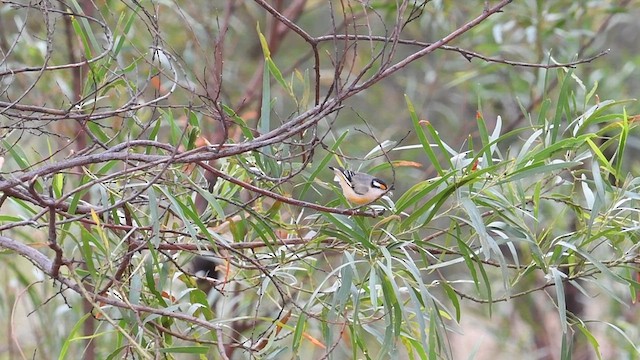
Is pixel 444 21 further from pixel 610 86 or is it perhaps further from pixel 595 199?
pixel 595 199

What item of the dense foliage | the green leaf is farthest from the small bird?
the green leaf

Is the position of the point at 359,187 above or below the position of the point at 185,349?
above

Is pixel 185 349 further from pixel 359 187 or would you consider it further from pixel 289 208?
pixel 359 187

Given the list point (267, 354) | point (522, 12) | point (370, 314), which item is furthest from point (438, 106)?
point (267, 354)

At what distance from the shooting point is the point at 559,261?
153cm

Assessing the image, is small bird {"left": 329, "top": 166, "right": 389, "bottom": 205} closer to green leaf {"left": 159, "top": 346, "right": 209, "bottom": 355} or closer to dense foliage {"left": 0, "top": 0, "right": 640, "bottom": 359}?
dense foliage {"left": 0, "top": 0, "right": 640, "bottom": 359}

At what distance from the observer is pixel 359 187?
1695 mm

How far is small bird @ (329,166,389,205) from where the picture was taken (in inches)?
66.1

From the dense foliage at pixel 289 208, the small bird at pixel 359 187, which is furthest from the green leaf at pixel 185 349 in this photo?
the small bird at pixel 359 187

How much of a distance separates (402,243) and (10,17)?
265cm

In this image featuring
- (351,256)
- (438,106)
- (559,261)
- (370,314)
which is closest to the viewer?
(351,256)

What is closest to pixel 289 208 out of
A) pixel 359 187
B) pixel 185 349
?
pixel 359 187

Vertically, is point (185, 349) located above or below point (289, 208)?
below

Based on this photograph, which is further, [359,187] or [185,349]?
[359,187]
